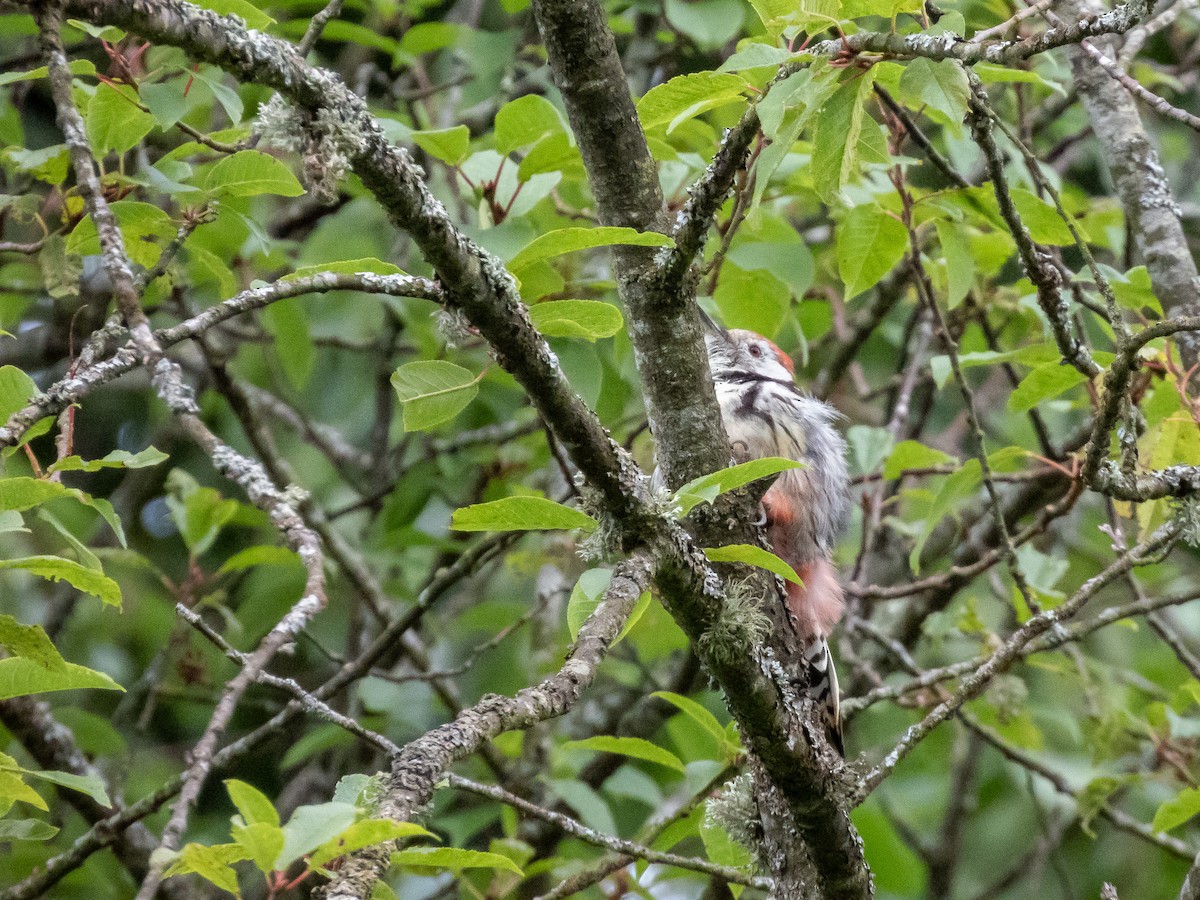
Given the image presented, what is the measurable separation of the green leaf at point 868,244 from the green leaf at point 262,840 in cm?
235

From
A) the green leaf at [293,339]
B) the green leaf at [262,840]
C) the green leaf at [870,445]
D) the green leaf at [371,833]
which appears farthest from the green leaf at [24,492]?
the green leaf at [870,445]

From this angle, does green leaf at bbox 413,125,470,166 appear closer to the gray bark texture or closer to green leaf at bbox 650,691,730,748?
green leaf at bbox 650,691,730,748

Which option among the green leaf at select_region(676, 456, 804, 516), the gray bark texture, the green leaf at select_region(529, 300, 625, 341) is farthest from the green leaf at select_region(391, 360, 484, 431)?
the gray bark texture

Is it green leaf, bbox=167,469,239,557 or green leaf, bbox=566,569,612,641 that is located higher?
green leaf, bbox=167,469,239,557

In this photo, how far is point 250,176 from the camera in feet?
8.91

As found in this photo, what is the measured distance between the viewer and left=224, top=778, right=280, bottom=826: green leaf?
160cm

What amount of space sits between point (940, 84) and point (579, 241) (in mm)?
692

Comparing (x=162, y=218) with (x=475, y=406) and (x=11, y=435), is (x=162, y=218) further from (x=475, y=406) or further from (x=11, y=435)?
(x=475, y=406)

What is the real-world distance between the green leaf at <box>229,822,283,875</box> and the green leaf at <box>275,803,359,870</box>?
0.02 m

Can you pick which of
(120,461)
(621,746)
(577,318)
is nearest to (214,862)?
(120,461)

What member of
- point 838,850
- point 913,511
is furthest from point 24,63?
point 913,511

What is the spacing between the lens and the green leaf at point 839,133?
2.11m

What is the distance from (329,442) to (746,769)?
11.3 feet

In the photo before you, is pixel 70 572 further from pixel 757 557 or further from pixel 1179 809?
pixel 1179 809
